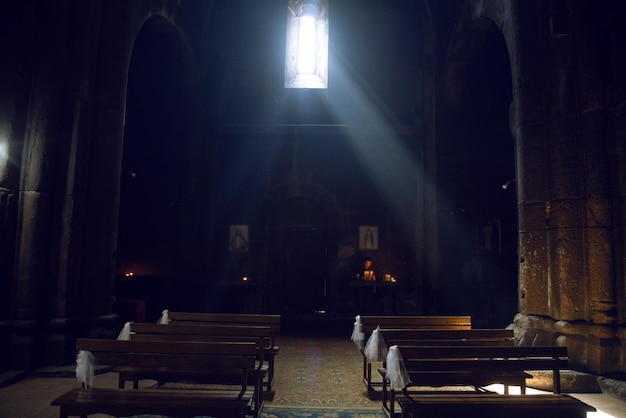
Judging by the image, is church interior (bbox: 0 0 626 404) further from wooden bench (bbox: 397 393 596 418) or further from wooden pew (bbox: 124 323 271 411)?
wooden bench (bbox: 397 393 596 418)

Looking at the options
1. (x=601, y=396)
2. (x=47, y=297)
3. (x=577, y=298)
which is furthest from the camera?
(x=47, y=297)

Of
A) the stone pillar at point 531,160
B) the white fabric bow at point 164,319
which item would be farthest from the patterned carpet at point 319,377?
the stone pillar at point 531,160

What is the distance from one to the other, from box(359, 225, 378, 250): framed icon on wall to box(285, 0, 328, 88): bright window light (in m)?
3.96

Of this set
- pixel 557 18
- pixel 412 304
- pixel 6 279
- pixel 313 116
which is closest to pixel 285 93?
pixel 313 116

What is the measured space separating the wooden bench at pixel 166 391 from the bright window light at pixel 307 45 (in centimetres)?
952

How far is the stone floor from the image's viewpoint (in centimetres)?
446

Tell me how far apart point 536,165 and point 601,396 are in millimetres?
2870

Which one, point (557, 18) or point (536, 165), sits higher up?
point (557, 18)

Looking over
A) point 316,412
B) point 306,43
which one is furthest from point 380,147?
point 316,412

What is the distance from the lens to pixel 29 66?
6.18m

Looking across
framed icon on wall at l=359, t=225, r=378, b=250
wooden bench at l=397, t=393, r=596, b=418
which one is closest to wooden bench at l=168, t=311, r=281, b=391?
wooden bench at l=397, t=393, r=596, b=418

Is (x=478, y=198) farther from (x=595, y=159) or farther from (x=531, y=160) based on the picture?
(x=595, y=159)

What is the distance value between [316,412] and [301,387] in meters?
1.02

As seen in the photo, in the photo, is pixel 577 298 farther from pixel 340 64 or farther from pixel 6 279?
pixel 340 64
